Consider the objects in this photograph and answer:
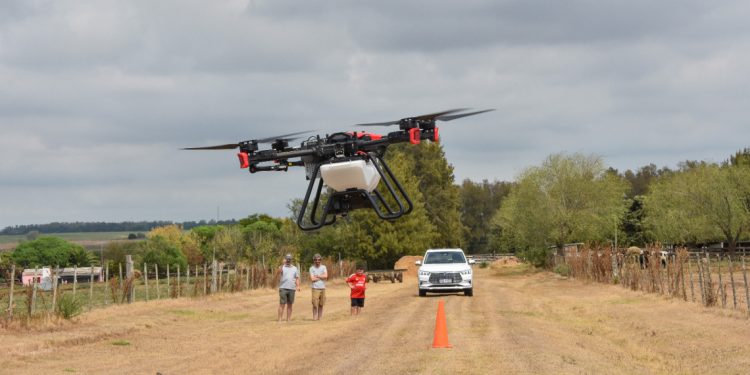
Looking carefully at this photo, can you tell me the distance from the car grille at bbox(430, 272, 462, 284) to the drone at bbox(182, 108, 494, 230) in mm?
17402

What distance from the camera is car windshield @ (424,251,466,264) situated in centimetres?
3535

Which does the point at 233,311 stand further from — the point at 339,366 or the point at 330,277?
the point at 330,277

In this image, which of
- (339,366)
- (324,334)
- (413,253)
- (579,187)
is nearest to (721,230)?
(579,187)

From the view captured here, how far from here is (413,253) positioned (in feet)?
240

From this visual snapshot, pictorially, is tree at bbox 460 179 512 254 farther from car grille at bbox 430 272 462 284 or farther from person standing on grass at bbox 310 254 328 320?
person standing on grass at bbox 310 254 328 320

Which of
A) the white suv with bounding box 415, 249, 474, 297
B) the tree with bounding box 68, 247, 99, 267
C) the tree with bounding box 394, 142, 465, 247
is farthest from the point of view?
the tree with bounding box 68, 247, 99, 267

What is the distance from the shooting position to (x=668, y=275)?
3003cm

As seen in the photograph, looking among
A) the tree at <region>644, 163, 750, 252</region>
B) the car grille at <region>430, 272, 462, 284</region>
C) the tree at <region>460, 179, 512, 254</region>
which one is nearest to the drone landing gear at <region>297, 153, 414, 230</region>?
the car grille at <region>430, 272, 462, 284</region>

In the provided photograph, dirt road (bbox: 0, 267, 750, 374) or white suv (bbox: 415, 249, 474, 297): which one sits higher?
white suv (bbox: 415, 249, 474, 297)

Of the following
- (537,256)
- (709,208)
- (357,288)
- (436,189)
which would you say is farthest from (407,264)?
(357,288)

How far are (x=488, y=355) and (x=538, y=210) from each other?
53.6m

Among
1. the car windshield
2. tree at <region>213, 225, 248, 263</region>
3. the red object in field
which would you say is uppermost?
tree at <region>213, 225, 248, 263</region>

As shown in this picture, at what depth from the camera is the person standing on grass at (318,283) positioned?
80.7 feet

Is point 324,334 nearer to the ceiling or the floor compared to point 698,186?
nearer to the floor
